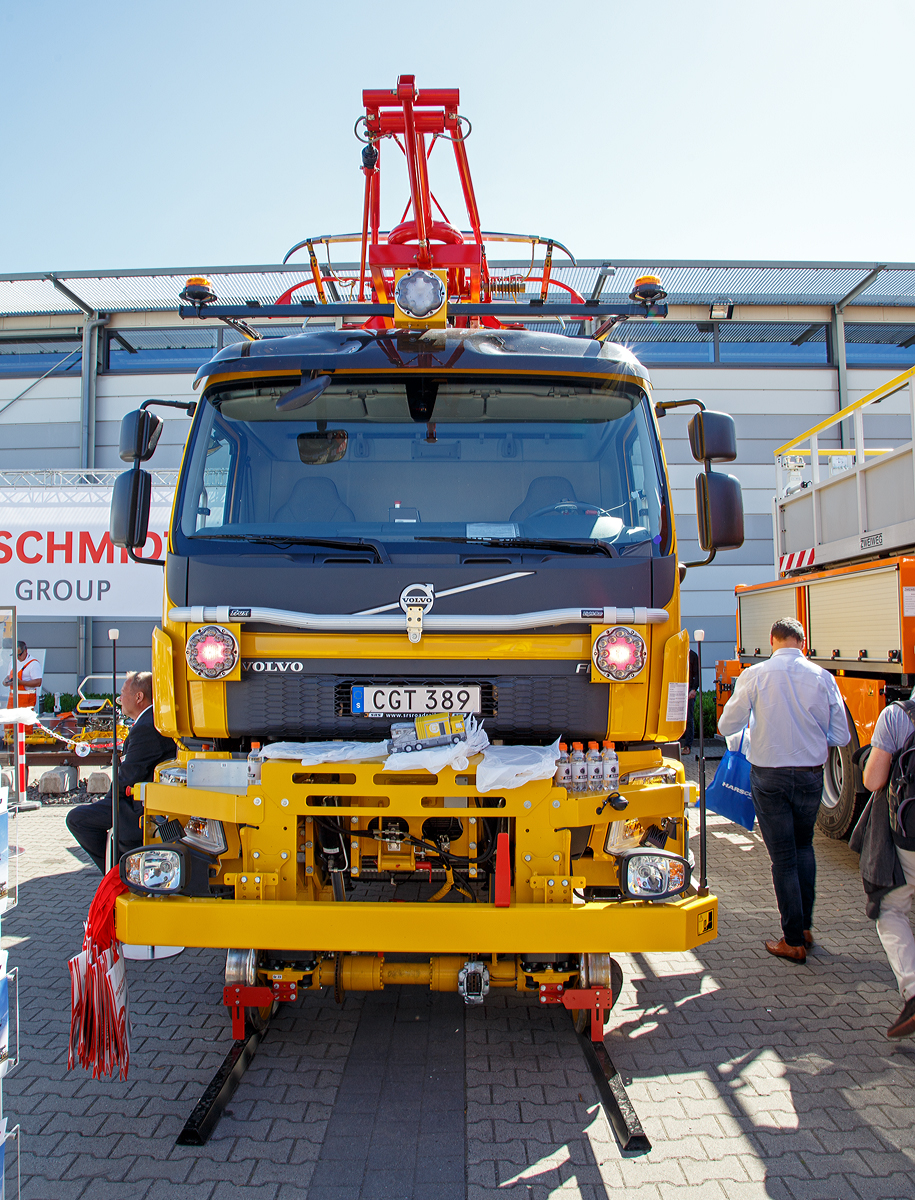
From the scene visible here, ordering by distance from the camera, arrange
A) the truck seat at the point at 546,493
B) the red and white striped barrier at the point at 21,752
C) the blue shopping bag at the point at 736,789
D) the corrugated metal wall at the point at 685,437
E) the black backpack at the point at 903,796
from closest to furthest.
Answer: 1. the black backpack at the point at 903,796
2. the truck seat at the point at 546,493
3. the blue shopping bag at the point at 736,789
4. the red and white striped barrier at the point at 21,752
5. the corrugated metal wall at the point at 685,437

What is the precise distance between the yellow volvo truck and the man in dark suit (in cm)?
119

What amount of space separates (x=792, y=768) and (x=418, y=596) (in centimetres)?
255

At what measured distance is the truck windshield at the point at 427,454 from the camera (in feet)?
10.7

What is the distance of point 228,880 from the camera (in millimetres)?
2801

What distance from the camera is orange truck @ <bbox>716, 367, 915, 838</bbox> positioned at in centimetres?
527

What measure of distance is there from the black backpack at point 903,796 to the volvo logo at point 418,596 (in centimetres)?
211

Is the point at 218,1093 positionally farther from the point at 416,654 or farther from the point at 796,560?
the point at 796,560

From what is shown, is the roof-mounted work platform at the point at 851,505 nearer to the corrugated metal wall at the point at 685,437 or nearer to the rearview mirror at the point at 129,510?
the rearview mirror at the point at 129,510

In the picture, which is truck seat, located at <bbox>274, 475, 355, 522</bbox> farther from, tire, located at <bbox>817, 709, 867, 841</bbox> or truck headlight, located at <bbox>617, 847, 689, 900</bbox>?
tire, located at <bbox>817, 709, 867, 841</bbox>

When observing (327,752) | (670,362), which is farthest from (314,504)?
(670,362)

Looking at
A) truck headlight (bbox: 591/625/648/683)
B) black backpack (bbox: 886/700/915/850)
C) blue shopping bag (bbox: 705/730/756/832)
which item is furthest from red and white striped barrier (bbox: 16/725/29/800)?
black backpack (bbox: 886/700/915/850)

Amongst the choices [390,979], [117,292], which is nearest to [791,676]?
[390,979]

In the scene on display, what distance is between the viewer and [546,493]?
10.9 ft

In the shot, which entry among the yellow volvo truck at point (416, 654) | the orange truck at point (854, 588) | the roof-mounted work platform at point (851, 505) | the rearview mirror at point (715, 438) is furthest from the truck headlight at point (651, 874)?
the roof-mounted work platform at point (851, 505)
